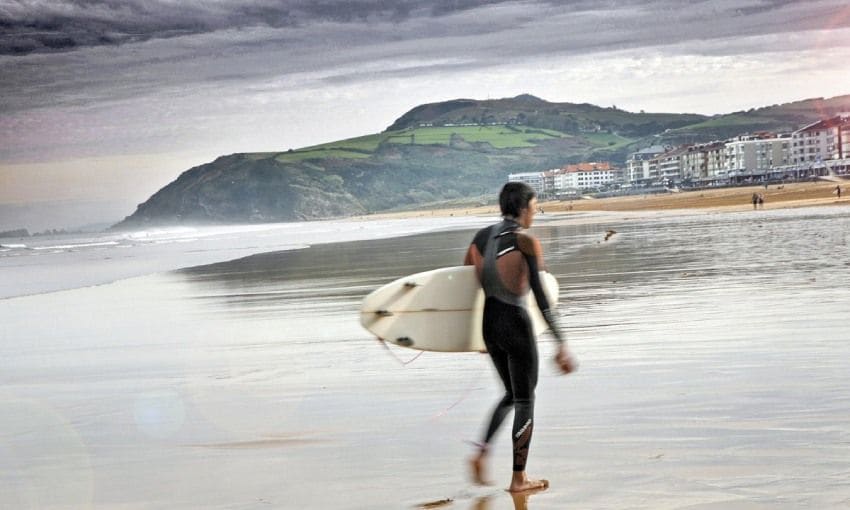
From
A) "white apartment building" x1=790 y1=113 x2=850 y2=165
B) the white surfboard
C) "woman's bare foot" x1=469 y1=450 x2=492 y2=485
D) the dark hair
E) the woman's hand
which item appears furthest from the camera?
"white apartment building" x1=790 y1=113 x2=850 y2=165

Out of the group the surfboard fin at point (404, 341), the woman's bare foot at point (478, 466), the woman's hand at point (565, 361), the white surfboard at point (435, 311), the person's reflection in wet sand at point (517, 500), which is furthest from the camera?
the surfboard fin at point (404, 341)

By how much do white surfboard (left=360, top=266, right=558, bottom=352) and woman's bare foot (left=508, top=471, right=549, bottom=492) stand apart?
0.99 meters

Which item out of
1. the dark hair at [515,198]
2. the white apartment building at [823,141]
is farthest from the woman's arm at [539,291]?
the white apartment building at [823,141]

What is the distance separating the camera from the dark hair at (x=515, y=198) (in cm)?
628

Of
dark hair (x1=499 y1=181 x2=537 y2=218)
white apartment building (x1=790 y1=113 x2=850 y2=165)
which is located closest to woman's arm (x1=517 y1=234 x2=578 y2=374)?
dark hair (x1=499 y1=181 x2=537 y2=218)

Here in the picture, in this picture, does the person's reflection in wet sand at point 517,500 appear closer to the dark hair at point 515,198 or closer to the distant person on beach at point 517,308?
the distant person on beach at point 517,308

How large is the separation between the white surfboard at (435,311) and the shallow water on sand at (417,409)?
0.77 m

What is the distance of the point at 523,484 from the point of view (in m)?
6.06

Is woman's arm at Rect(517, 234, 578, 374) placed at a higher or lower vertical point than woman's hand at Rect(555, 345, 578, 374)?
higher

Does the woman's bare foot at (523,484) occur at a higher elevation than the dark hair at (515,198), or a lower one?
lower

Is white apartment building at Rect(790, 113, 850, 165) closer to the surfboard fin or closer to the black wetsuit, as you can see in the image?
the surfboard fin

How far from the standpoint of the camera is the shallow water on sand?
20.2ft

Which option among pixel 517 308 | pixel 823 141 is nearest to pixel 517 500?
pixel 517 308

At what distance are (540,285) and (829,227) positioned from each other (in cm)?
2991
